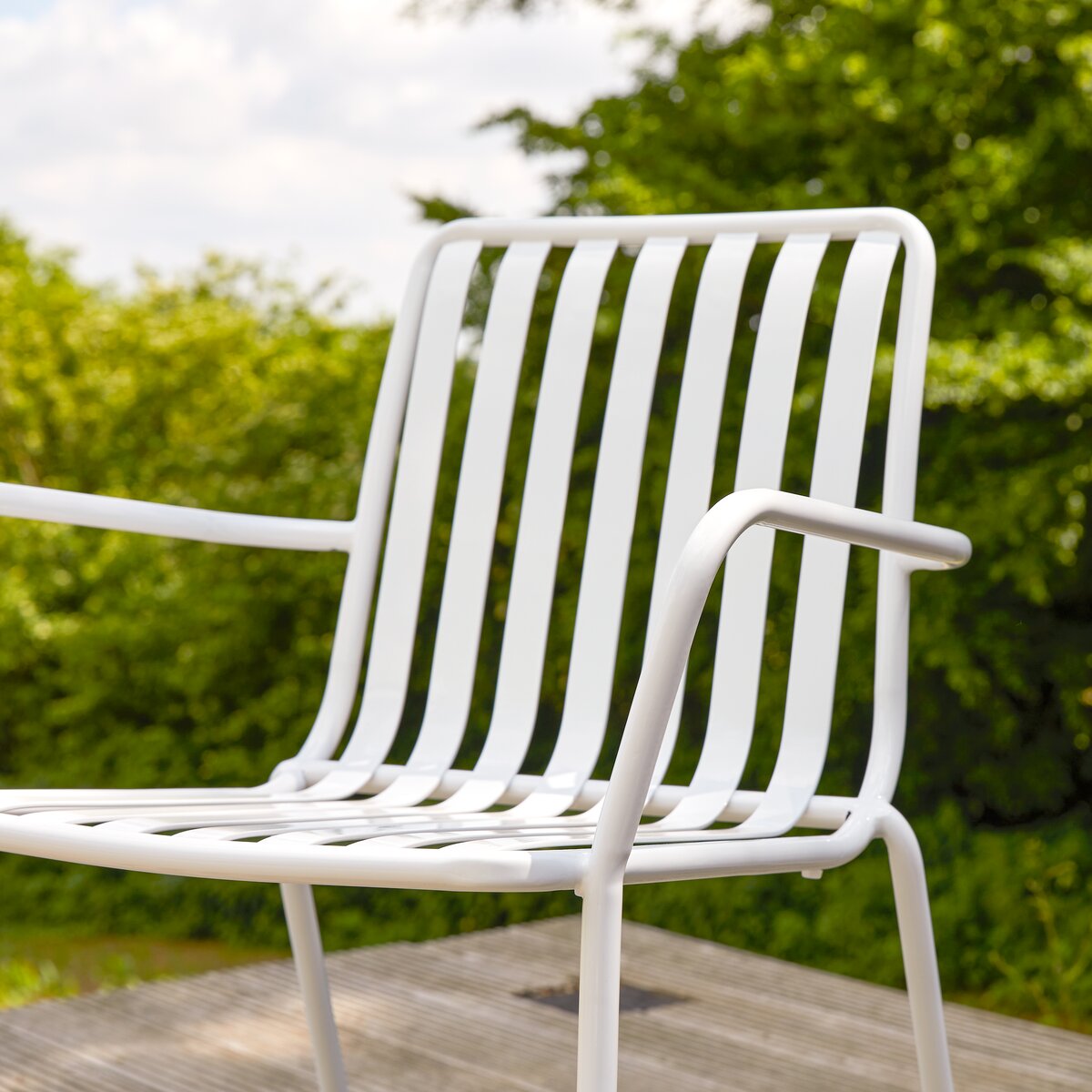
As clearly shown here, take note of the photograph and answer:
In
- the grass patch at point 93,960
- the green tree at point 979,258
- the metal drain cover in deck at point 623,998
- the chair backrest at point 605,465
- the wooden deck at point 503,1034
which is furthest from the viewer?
the grass patch at point 93,960

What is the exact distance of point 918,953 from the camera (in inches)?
39.7

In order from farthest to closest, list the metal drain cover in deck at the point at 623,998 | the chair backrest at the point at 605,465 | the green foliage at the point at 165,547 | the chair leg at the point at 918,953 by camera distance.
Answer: the green foliage at the point at 165,547, the metal drain cover in deck at the point at 623,998, the chair backrest at the point at 605,465, the chair leg at the point at 918,953

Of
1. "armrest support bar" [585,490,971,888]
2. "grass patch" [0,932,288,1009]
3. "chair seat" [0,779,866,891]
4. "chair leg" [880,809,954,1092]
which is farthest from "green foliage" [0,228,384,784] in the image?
"armrest support bar" [585,490,971,888]

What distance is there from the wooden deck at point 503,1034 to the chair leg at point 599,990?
998 mm

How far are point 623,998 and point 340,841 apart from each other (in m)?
1.30

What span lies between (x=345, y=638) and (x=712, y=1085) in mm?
775

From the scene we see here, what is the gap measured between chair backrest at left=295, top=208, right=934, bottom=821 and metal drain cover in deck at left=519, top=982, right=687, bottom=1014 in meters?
0.85

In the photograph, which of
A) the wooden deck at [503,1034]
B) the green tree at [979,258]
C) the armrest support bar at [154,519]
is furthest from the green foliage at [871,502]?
the armrest support bar at [154,519]

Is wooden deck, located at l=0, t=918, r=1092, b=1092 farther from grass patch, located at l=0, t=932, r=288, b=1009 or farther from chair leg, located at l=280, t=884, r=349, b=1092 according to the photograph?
grass patch, located at l=0, t=932, r=288, b=1009

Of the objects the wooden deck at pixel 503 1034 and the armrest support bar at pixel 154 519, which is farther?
the wooden deck at pixel 503 1034

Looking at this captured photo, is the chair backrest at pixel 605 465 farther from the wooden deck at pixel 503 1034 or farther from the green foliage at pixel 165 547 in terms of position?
the green foliage at pixel 165 547

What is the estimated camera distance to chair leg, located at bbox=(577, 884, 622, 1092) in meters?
0.75

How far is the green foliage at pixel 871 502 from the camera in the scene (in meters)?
2.54

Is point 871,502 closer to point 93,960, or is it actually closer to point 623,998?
point 623,998
